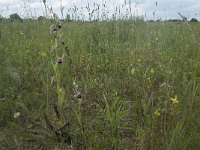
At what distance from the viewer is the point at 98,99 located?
8.61ft

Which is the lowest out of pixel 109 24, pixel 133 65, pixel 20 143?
pixel 20 143

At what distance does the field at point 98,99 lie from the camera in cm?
186

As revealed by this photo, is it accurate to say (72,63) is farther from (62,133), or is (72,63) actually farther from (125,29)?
(125,29)

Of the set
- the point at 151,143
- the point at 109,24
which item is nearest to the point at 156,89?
the point at 151,143

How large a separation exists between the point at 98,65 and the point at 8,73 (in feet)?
3.13

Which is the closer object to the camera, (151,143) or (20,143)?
(151,143)

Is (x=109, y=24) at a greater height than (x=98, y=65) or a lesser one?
greater

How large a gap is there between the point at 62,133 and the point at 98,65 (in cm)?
141

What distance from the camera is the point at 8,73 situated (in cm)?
292

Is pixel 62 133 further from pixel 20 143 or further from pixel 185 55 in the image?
pixel 185 55

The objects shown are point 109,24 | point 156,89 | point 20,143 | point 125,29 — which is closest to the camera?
point 20,143

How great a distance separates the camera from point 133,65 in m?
3.33

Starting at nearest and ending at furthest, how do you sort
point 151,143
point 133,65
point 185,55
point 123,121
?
point 151,143 < point 123,121 < point 133,65 < point 185,55

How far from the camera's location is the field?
1.86m
